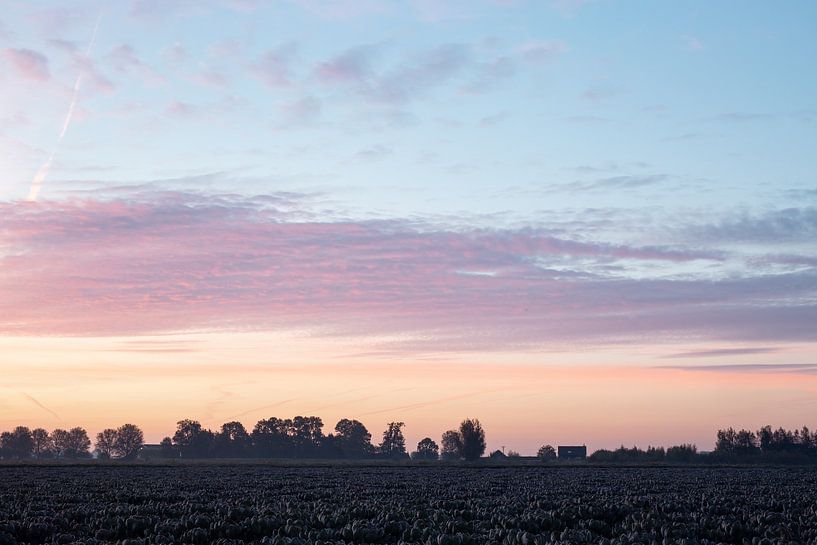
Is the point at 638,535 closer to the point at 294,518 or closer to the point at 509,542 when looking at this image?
the point at 509,542

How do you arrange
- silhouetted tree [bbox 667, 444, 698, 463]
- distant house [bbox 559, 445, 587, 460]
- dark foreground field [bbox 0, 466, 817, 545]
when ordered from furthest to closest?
distant house [bbox 559, 445, 587, 460] → silhouetted tree [bbox 667, 444, 698, 463] → dark foreground field [bbox 0, 466, 817, 545]

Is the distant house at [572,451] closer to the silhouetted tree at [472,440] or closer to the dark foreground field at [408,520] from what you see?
the silhouetted tree at [472,440]

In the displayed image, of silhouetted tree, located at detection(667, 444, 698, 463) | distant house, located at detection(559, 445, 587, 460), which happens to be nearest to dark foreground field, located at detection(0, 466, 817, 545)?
silhouetted tree, located at detection(667, 444, 698, 463)

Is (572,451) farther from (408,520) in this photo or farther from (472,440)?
(408,520)

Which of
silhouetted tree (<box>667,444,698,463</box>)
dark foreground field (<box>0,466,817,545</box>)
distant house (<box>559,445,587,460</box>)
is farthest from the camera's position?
distant house (<box>559,445,587,460</box>)

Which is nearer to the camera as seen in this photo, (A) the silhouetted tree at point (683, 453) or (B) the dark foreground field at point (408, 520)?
(B) the dark foreground field at point (408, 520)

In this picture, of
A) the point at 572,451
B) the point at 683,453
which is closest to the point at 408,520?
the point at 683,453

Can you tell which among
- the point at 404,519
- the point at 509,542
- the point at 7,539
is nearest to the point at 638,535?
the point at 509,542

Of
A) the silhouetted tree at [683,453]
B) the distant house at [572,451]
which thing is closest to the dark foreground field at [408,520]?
the silhouetted tree at [683,453]

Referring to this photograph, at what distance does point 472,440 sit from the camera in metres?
168

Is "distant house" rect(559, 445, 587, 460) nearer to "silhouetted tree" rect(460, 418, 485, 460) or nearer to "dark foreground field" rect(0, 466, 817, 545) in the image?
"silhouetted tree" rect(460, 418, 485, 460)

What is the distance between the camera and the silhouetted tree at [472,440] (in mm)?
168375

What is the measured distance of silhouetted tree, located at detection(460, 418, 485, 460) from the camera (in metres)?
168

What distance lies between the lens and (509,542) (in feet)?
62.0
